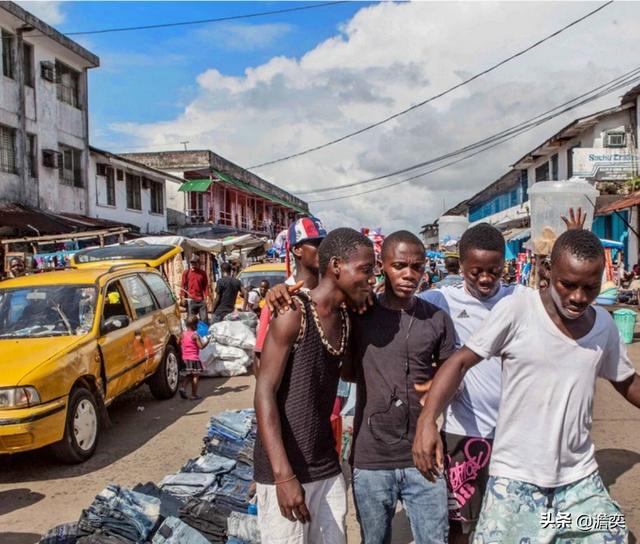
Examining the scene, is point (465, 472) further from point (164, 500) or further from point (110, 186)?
point (110, 186)

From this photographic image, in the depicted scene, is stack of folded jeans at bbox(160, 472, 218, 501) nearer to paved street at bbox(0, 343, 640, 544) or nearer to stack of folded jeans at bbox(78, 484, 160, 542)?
stack of folded jeans at bbox(78, 484, 160, 542)

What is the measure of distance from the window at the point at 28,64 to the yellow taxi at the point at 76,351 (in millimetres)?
11413

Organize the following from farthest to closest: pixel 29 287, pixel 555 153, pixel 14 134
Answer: pixel 555 153, pixel 14 134, pixel 29 287

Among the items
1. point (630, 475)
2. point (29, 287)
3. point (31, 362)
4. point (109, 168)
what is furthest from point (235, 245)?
point (630, 475)

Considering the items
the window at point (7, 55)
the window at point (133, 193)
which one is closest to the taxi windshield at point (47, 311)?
the window at point (7, 55)

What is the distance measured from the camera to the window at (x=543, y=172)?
94.4ft

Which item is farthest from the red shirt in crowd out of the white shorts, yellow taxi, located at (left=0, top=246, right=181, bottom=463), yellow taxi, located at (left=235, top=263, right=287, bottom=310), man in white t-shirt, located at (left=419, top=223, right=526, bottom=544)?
the white shorts

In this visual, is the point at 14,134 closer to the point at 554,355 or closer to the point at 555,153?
→ the point at 554,355

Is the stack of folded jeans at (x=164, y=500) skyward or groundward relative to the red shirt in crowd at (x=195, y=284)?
groundward

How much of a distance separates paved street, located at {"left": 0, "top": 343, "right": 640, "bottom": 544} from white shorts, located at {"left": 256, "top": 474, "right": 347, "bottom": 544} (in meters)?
1.79

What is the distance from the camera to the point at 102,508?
3.92 m

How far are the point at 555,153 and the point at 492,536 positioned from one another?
2733 cm

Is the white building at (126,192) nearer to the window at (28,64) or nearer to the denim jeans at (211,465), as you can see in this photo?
the window at (28,64)

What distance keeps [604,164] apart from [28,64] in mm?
17042
